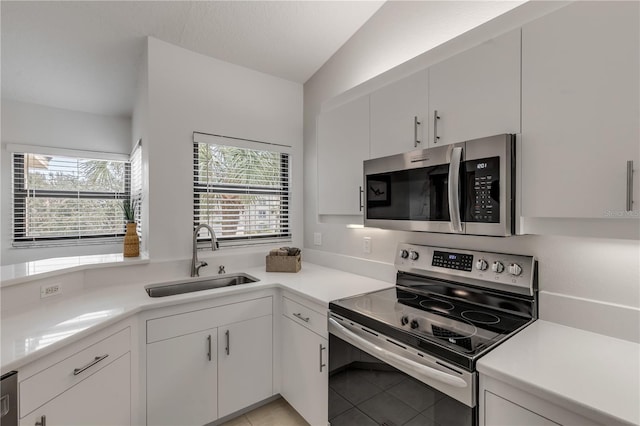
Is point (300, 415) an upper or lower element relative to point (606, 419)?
lower

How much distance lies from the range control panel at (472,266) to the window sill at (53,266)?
6.10ft

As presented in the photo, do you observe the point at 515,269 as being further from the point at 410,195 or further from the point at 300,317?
the point at 300,317

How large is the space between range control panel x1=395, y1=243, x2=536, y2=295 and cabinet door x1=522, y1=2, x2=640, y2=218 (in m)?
0.36

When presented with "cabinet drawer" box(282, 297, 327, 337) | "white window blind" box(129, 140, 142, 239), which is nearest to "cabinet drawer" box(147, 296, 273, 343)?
"cabinet drawer" box(282, 297, 327, 337)

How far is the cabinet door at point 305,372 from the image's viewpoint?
1677 millimetres

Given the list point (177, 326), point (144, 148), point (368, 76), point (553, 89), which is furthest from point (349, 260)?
point (144, 148)

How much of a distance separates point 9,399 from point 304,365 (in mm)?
1307

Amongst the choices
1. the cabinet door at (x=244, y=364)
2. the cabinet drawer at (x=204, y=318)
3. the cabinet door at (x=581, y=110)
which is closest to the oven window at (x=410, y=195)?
the cabinet door at (x=581, y=110)

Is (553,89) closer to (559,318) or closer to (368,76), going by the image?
(559,318)

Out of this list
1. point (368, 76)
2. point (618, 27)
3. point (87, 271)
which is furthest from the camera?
point (368, 76)

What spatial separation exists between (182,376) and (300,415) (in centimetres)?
81

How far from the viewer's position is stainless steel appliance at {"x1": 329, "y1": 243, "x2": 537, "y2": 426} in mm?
1071

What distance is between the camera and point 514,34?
3.87ft

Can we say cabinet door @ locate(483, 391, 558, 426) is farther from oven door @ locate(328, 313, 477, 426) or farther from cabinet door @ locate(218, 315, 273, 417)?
cabinet door @ locate(218, 315, 273, 417)
